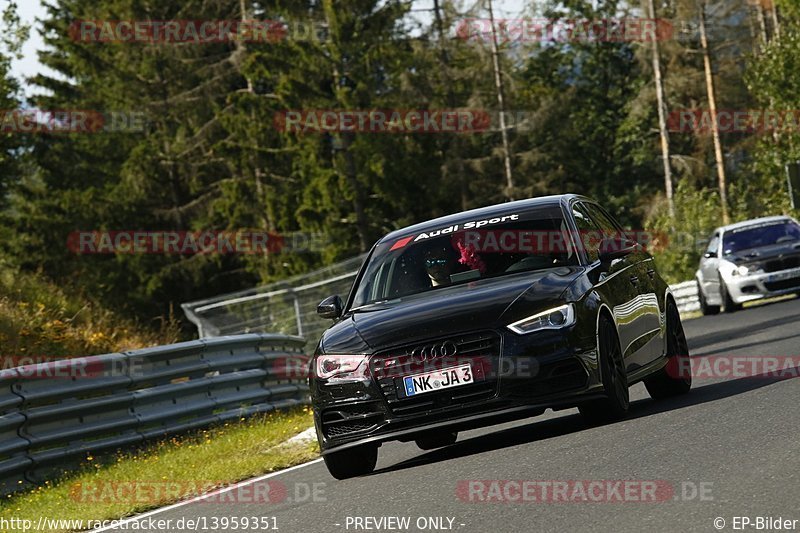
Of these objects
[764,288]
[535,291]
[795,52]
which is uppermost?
[795,52]

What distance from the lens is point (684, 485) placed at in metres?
7.31

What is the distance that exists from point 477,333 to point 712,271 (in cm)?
1775

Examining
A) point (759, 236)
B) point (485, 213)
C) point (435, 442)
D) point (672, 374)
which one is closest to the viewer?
point (485, 213)

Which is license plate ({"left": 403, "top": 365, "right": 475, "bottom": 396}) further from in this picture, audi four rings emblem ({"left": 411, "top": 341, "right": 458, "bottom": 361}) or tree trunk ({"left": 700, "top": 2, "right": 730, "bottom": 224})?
tree trunk ({"left": 700, "top": 2, "right": 730, "bottom": 224})

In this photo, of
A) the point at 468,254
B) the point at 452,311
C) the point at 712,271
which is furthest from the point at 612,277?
the point at 712,271

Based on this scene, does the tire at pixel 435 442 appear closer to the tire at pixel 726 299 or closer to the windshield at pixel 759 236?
the tire at pixel 726 299

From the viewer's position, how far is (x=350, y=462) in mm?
9789

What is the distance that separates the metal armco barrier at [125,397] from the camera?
1251 cm

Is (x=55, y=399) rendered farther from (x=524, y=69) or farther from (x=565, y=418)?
(x=524, y=69)

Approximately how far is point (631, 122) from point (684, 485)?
62.6 m

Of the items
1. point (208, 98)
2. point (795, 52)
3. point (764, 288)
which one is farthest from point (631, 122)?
point (764, 288)

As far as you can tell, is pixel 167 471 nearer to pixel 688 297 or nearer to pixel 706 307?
pixel 706 307

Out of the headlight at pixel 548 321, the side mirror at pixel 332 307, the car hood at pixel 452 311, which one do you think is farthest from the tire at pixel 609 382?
the side mirror at pixel 332 307

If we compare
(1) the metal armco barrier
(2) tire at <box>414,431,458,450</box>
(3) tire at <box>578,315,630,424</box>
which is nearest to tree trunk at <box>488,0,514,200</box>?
(1) the metal armco barrier
